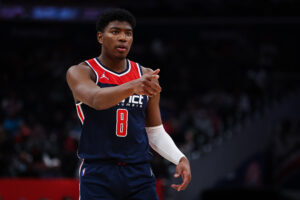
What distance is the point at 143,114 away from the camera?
353cm

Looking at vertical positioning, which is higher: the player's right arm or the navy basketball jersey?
the player's right arm

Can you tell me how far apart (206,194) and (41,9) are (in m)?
7.77

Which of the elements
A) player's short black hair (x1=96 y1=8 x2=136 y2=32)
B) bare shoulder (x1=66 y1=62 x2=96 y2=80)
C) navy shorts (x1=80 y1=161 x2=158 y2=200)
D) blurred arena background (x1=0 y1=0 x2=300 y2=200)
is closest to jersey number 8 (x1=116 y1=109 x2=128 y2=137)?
navy shorts (x1=80 y1=161 x2=158 y2=200)

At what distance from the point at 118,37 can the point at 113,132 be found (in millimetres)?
664

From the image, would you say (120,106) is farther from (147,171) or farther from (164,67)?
(164,67)

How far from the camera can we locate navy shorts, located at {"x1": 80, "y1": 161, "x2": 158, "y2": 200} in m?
3.26

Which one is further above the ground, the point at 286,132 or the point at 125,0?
the point at 125,0

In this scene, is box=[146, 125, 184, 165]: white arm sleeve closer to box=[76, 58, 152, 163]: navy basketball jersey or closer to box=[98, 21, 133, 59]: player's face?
box=[76, 58, 152, 163]: navy basketball jersey

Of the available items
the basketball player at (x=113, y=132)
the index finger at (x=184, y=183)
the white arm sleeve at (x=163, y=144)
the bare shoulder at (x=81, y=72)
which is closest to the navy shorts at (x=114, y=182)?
the basketball player at (x=113, y=132)

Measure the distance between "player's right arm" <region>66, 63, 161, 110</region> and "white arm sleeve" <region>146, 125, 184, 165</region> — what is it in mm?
656

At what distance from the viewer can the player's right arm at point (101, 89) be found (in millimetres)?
2828

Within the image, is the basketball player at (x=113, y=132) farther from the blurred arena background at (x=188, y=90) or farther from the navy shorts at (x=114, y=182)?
the blurred arena background at (x=188, y=90)

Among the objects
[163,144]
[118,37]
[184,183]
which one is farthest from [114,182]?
[118,37]

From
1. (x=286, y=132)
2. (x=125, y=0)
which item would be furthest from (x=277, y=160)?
(x=125, y=0)
